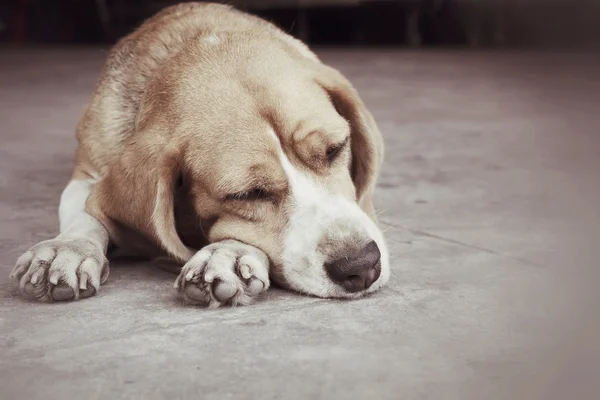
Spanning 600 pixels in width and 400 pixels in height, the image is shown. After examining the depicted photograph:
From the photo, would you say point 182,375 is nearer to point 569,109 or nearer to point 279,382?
point 279,382

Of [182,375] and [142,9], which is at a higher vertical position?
[182,375]

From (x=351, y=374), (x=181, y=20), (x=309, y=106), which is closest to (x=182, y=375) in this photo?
(x=351, y=374)

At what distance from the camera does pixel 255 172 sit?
133 inches

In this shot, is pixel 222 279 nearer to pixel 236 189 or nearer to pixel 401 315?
pixel 236 189

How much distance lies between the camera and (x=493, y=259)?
12.6 ft

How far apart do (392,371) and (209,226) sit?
4.24 ft

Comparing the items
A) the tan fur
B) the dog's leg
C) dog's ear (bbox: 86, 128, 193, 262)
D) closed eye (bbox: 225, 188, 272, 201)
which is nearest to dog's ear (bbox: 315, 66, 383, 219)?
the tan fur

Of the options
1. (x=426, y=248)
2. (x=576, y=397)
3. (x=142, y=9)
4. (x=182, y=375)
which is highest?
(x=576, y=397)

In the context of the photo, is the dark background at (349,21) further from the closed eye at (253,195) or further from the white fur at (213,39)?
the closed eye at (253,195)

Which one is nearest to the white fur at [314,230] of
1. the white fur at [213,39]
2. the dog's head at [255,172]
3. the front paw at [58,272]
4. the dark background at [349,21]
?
the dog's head at [255,172]

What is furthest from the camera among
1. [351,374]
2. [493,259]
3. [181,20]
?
[181,20]

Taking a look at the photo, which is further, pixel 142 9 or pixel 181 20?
pixel 142 9

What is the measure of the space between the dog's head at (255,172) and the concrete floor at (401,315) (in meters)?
0.18

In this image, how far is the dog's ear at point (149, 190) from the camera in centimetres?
348
